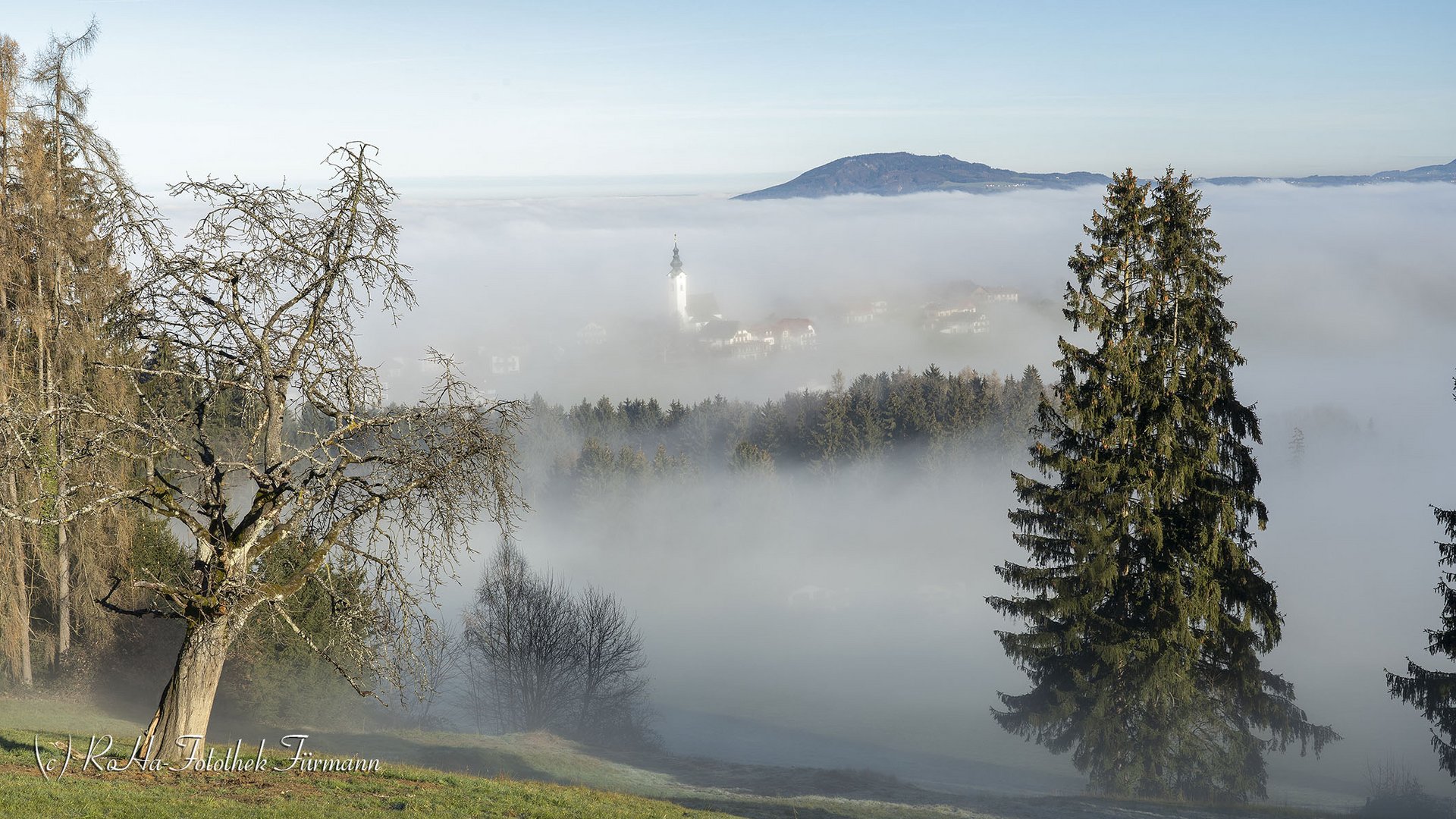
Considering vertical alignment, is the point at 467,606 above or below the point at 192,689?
below

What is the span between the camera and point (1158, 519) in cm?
2223

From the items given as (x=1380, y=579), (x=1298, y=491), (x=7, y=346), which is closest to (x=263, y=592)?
(x=7, y=346)

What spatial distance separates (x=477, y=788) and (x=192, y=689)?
12.7 feet

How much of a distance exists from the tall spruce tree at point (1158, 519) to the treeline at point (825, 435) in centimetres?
7793

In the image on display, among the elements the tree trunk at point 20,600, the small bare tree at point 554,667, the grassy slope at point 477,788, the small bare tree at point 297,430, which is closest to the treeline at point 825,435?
the small bare tree at point 554,667

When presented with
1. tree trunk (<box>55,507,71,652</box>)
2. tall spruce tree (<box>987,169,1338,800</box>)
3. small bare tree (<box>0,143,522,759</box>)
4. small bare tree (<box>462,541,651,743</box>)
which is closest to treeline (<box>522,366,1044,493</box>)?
small bare tree (<box>462,541,651,743</box>)

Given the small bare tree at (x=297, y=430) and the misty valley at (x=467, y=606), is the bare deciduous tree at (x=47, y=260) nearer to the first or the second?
the misty valley at (x=467, y=606)

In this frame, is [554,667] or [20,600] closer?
[20,600]

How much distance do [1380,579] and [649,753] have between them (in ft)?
211

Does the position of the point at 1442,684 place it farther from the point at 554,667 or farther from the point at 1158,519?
the point at 554,667

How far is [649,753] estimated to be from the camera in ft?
123

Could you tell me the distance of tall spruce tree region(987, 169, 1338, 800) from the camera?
22188 millimetres

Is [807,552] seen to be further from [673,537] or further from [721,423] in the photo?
[721,423]

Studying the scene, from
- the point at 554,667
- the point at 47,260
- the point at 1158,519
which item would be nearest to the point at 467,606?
the point at 554,667
